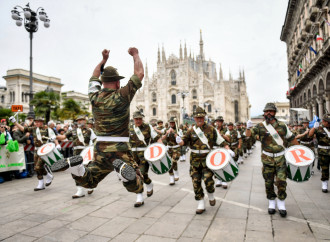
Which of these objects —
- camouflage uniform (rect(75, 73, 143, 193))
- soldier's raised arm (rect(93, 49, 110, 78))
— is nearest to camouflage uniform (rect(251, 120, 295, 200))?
camouflage uniform (rect(75, 73, 143, 193))

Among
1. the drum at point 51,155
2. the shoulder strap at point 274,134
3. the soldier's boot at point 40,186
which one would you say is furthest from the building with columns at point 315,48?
the soldier's boot at point 40,186

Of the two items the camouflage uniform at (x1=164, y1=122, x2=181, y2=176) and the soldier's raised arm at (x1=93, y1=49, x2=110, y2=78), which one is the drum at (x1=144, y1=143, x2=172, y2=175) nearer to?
the camouflage uniform at (x1=164, y1=122, x2=181, y2=176)

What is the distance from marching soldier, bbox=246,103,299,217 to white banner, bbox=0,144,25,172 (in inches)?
302

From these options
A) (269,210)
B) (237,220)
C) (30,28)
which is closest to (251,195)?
(269,210)

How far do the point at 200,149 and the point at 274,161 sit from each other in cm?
135

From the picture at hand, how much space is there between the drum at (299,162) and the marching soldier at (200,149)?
43.1 inches

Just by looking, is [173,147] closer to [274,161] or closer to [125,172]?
[274,161]

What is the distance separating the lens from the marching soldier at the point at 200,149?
15.3 ft

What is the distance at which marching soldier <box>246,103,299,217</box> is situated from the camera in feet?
14.7

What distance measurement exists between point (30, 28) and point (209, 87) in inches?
2081

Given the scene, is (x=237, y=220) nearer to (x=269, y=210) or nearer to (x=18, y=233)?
(x=269, y=210)

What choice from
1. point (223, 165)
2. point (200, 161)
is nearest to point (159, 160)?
point (200, 161)

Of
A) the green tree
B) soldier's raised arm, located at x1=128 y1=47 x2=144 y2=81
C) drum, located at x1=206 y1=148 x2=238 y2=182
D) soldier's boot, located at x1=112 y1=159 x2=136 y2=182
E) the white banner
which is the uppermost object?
the green tree

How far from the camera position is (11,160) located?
332 inches
